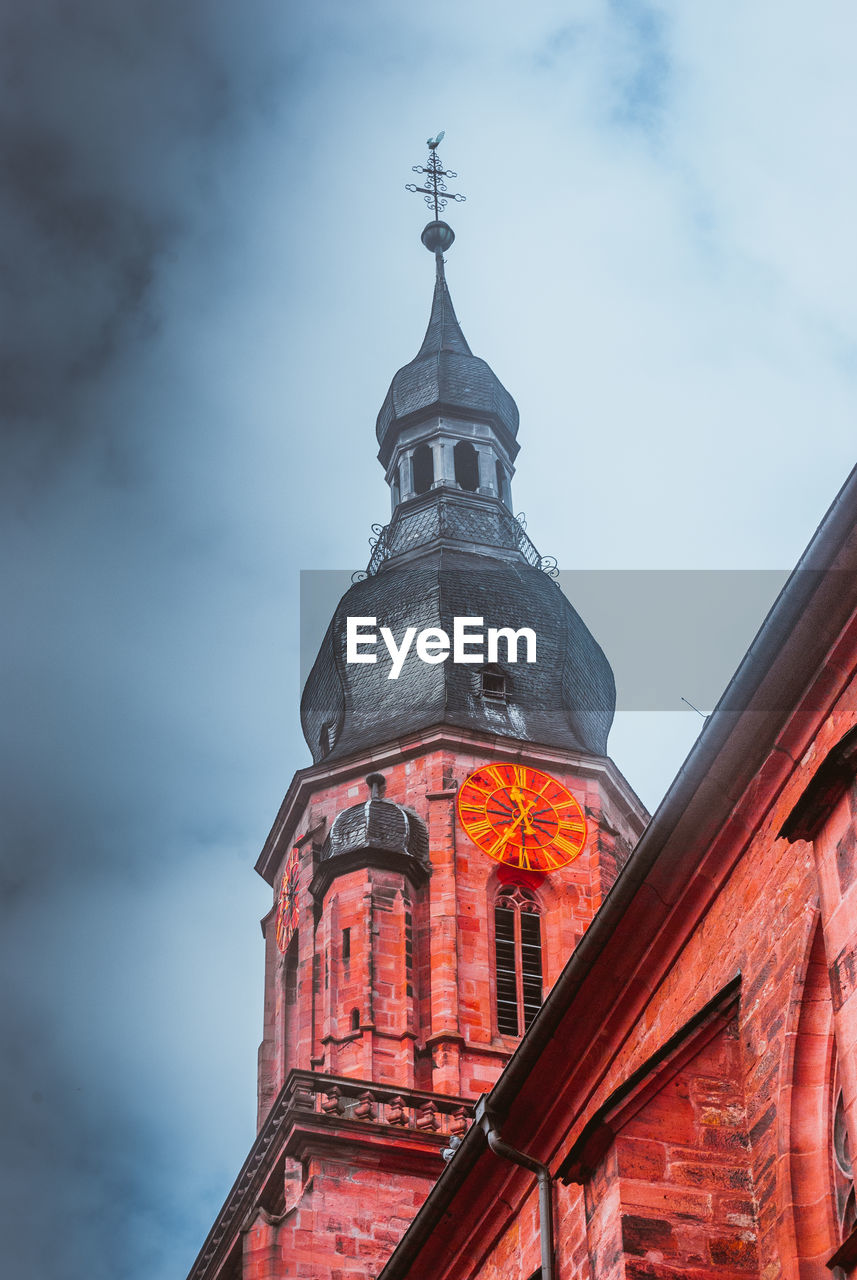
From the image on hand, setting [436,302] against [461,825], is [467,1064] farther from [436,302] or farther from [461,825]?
[436,302]

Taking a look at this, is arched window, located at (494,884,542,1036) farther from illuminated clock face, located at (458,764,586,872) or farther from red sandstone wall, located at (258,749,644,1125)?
illuminated clock face, located at (458,764,586,872)

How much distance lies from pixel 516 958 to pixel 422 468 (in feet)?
47.6

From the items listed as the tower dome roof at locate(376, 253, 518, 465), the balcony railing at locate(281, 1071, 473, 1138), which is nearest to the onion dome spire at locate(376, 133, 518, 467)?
the tower dome roof at locate(376, 253, 518, 465)

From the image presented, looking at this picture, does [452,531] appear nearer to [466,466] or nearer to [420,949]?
[466,466]

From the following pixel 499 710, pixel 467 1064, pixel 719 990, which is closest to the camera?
pixel 719 990

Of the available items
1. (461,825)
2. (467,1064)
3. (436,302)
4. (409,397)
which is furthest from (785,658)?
(436,302)

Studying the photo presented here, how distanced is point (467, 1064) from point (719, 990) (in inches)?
856

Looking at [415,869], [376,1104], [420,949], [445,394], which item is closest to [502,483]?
[445,394]

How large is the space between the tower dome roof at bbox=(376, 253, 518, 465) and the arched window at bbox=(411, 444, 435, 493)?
0.83 metres

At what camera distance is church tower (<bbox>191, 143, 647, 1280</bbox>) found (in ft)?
110

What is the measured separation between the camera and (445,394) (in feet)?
171

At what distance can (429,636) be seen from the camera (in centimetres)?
4409

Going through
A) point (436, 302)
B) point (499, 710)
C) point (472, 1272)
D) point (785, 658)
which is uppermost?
point (436, 302)

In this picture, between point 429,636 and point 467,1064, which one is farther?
point 429,636
